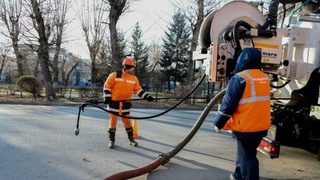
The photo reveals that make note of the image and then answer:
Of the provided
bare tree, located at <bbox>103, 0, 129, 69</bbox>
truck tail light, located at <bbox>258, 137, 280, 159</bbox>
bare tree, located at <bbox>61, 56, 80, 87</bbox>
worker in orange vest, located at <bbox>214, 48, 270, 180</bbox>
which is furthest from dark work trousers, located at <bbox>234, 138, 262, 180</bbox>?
bare tree, located at <bbox>61, 56, 80, 87</bbox>

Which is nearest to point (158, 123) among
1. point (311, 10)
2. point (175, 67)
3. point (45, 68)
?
point (311, 10)

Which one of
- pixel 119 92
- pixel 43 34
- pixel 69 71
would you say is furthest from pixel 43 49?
pixel 119 92

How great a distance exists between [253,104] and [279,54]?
4.59 ft

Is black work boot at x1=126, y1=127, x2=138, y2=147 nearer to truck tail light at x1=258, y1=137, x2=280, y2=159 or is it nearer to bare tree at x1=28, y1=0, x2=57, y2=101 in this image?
truck tail light at x1=258, y1=137, x2=280, y2=159

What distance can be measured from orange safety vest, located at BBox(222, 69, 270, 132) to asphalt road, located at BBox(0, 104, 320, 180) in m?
1.26

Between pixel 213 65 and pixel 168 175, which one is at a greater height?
pixel 213 65

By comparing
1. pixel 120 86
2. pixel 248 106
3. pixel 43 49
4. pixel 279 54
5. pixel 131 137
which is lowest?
pixel 131 137

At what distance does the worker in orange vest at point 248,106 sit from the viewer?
2.96 metres

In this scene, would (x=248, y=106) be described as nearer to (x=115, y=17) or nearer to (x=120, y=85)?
(x=120, y=85)

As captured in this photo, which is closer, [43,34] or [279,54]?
[279,54]

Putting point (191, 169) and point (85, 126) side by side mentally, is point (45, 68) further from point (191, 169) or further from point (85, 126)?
point (191, 169)

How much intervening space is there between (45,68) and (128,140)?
11938mm

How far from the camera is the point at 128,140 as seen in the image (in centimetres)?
578

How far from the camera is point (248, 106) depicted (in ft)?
9.71
